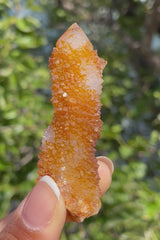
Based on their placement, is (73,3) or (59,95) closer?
(59,95)

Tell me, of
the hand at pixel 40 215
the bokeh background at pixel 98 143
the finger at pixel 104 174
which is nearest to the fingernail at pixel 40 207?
the hand at pixel 40 215

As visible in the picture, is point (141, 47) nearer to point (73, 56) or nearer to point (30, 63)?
point (30, 63)

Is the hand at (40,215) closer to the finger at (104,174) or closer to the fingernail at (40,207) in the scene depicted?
the fingernail at (40,207)

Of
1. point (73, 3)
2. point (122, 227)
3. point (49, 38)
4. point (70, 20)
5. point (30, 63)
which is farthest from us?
point (49, 38)

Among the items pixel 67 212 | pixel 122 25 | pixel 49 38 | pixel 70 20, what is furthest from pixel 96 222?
pixel 49 38

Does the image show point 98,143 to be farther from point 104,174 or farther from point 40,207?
point 40,207

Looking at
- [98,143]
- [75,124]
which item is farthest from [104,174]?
[98,143]

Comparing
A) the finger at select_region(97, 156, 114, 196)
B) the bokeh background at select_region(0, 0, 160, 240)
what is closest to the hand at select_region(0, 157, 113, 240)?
the finger at select_region(97, 156, 114, 196)

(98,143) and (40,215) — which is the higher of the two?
(40,215)
